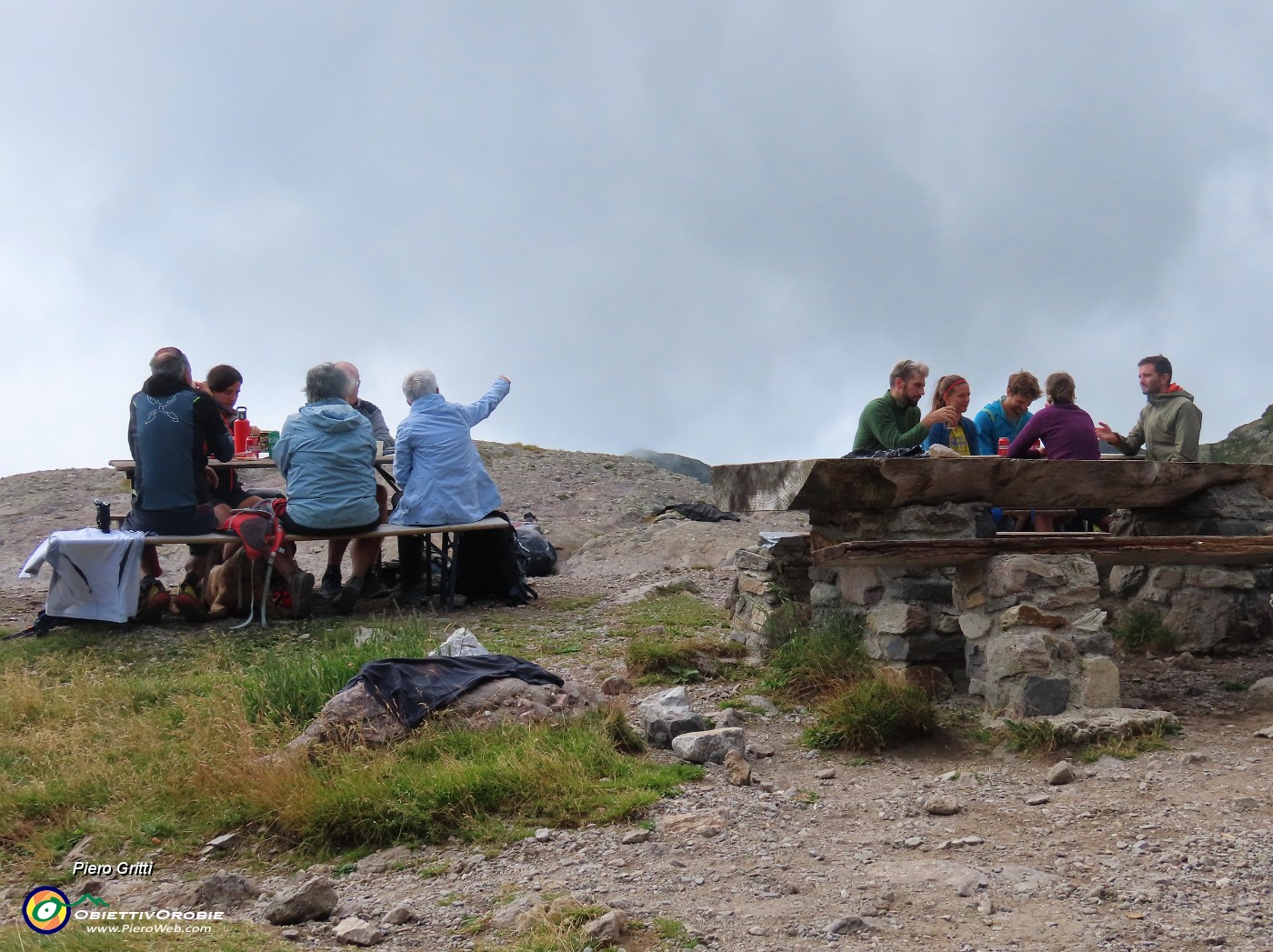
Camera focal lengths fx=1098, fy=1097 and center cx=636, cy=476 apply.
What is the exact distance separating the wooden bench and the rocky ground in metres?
3.50

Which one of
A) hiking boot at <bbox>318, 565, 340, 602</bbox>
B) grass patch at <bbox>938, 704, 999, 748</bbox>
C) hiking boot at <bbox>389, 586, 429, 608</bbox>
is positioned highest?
hiking boot at <bbox>318, 565, 340, 602</bbox>

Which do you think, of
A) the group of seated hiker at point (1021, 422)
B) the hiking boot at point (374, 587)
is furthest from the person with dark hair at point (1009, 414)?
the hiking boot at point (374, 587)

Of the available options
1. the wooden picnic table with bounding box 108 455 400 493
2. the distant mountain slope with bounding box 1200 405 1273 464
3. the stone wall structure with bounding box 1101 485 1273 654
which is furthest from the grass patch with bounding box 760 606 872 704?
the distant mountain slope with bounding box 1200 405 1273 464

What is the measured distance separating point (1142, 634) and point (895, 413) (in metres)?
1.93

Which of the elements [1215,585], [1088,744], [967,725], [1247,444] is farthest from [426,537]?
[1247,444]

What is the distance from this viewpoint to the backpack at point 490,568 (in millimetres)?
8578

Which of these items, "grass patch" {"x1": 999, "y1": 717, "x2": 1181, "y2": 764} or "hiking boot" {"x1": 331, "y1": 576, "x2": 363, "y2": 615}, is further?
"hiking boot" {"x1": 331, "y1": 576, "x2": 363, "y2": 615}

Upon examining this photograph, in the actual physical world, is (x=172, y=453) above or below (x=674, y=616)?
above

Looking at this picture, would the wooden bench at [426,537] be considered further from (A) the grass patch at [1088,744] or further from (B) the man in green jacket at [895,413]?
(A) the grass patch at [1088,744]

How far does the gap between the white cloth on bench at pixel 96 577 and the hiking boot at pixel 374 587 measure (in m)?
1.74

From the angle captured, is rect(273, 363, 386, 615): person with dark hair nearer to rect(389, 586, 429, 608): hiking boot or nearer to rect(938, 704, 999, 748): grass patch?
rect(389, 586, 429, 608): hiking boot

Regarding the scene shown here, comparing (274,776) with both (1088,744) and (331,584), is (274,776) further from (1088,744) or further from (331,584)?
(331,584)

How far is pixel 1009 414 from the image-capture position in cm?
784

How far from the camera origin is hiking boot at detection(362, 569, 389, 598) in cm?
858
